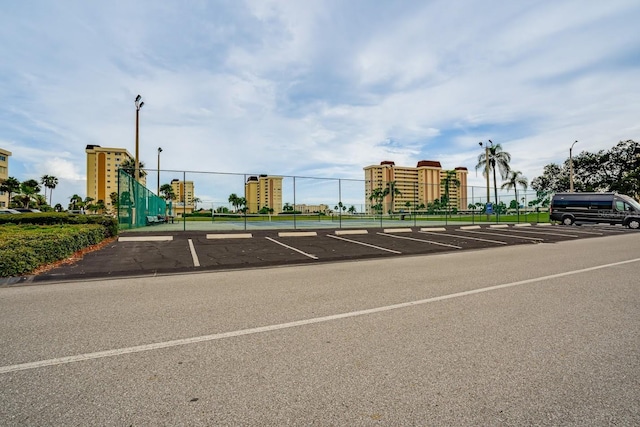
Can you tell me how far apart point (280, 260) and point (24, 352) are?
650cm

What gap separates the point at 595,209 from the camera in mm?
26250

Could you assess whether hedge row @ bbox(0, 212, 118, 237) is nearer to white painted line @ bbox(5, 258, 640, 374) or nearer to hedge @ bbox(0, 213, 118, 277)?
hedge @ bbox(0, 213, 118, 277)

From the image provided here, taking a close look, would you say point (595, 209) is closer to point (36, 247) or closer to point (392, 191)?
point (392, 191)

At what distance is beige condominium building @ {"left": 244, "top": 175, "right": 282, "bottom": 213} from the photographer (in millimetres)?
19906

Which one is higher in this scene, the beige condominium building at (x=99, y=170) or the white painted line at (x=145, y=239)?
the beige condominium building at (x=99, y=170)

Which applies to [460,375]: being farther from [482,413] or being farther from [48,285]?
[48,285]

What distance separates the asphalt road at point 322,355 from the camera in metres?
2.23

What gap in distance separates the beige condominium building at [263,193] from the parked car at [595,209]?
23594 mm

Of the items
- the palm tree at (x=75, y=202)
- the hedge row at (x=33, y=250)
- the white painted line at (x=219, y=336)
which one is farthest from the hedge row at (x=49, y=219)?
the palm tree at (x=75, y=202)

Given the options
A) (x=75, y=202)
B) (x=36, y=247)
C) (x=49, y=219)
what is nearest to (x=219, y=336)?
(x=36, y=247)

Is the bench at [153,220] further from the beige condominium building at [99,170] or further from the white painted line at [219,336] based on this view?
the beige condominium building at [99,170]

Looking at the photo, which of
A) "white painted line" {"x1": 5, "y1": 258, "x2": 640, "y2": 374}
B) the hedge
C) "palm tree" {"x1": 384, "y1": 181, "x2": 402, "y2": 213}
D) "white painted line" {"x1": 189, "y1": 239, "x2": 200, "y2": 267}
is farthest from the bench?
"white painted line" {"x1": 5, "y1": 258, "x2": 640, "y2": 374}

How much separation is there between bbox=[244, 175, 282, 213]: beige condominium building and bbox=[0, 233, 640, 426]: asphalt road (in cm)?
1407

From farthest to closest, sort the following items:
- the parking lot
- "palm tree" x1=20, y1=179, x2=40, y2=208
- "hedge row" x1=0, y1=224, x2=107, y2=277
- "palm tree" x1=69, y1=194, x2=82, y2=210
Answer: "palm tree" x1=69, y1=194, x2=82, y2=210 → "palm tree" x1=20, y1=179, x2=40, y2=208 → the parking lot → "hedge row" x1=0, y1=224, x2=107, y2=277
